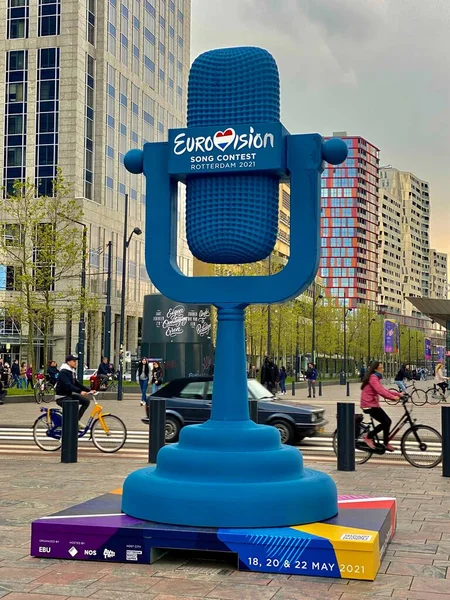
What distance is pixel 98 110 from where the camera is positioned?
68.6 m

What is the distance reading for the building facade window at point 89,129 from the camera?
66562 millimetres

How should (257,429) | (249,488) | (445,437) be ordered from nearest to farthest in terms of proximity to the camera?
1. (249,488)
2. (257,429)
3. (445,437)

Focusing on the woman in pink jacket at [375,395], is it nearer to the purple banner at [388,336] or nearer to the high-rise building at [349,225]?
the purple banner at [388,336]

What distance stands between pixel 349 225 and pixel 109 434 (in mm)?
162765

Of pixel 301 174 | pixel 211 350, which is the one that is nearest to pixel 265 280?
pixel 301 174

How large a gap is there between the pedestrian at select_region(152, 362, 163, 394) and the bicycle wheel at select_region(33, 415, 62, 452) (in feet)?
60.2

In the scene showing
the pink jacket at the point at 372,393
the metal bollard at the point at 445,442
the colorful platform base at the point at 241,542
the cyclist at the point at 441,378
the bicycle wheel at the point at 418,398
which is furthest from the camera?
the bicycle wheel at the point at 418,398

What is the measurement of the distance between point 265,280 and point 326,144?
4.81ft

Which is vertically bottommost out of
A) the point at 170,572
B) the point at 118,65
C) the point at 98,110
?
the point at 170,572

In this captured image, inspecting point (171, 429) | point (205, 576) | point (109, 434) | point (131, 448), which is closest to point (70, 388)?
point (109, 434)

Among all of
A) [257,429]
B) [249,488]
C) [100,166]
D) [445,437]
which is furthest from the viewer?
[100,166]

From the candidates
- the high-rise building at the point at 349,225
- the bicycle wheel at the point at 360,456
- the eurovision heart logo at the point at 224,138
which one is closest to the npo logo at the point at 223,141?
the eurovision heart logo at the point at 224,138

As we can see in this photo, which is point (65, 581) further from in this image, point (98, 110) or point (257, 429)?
point (98, 110)

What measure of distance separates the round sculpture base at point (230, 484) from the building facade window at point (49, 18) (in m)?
65.1
